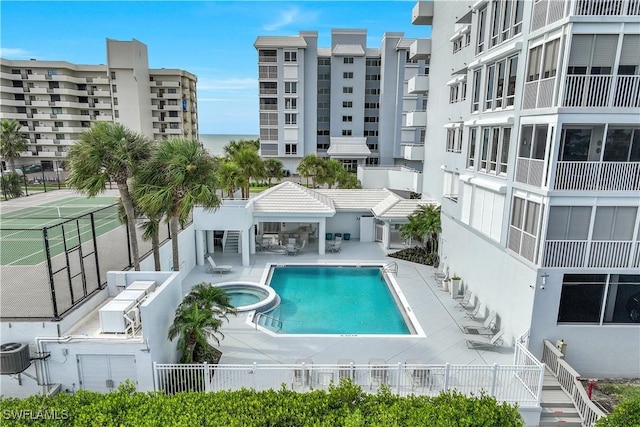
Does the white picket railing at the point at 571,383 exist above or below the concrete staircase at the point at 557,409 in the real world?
above

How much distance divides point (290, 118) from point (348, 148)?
31.1 feet

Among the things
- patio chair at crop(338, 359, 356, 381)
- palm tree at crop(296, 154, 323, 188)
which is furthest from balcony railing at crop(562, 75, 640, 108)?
palm tree at crop(296, 154, 323, 188)

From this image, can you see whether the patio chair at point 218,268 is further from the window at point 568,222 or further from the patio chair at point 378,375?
the window at point 568,222

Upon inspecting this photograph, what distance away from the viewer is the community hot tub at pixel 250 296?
17062 millimetres

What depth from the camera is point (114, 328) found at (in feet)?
35.0

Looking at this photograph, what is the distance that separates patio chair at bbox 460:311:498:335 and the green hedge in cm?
603

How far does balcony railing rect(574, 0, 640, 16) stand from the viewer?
1056 cm

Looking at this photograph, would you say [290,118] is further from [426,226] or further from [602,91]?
[602,91]

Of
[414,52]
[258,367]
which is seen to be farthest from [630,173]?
[414,52]

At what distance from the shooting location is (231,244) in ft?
83.1

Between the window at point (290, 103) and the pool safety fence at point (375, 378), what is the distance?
4646 centimetres

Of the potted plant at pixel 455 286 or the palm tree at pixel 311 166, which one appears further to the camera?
the palm tree at pixel 311 166

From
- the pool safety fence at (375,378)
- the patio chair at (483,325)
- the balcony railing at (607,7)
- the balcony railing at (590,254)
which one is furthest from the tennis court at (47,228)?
the balcony railing at (607,7)

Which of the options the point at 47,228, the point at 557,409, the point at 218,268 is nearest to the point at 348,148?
the point at 218,268
